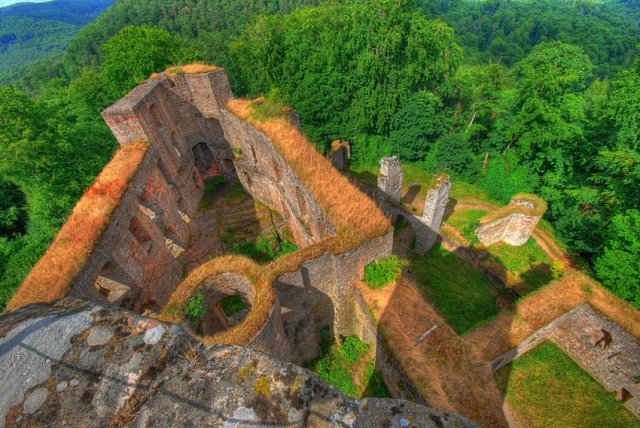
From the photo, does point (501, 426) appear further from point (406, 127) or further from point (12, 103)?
point (12, 103)


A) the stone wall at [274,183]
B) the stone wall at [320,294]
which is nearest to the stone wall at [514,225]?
the stone wall at [320,294]

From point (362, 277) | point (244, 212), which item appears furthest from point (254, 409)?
point (244, 212)

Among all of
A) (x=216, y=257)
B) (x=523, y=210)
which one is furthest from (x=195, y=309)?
(x=523, y=210)

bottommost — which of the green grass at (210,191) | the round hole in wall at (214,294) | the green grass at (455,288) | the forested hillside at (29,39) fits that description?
the forested hillside at (29,39)

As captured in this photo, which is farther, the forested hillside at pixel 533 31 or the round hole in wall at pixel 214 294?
the forested hillside at pixel 533 31

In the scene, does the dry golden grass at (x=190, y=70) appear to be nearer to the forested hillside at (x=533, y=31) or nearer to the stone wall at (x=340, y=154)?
the stone wall at (x=340, y=154)

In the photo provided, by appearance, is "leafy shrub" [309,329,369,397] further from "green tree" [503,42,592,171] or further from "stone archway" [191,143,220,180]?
"green tree" [503,42,592,171]
